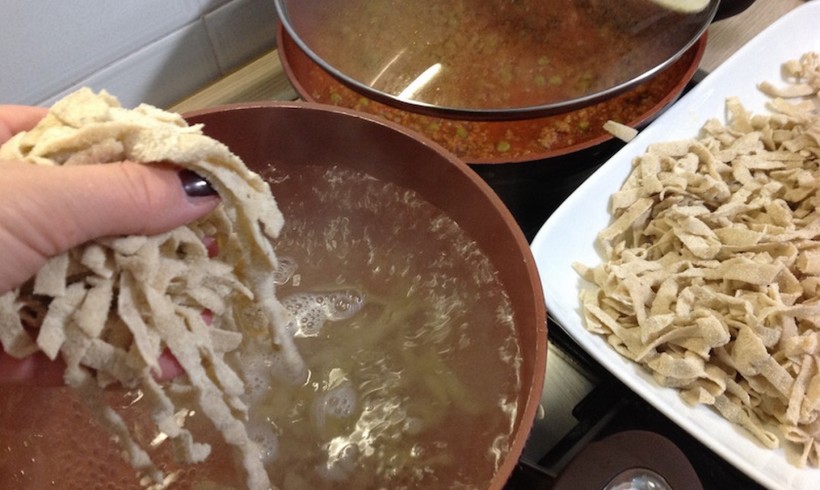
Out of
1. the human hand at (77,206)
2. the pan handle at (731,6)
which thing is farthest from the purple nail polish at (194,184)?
the pan handle at (731,6)

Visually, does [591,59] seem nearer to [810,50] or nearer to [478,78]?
[478,78]

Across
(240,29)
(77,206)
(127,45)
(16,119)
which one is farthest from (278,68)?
(77,206)

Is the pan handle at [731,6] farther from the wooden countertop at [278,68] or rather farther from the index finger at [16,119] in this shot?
the index finger at [16,119]

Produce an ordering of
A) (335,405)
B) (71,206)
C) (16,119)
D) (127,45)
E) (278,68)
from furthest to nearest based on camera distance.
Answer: (278,68) → (127,45) → (335,405) → (16,119) → (71,206)

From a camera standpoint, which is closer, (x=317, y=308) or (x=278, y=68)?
(x=317, y=308)

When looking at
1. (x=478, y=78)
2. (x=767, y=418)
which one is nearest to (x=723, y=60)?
(x=478, y=78)

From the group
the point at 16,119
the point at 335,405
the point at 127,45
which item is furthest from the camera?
the point at 127,45

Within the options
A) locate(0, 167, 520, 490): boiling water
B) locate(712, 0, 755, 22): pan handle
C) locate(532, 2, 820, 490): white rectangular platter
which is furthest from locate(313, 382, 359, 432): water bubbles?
locate(712, 0, 755, 22): pan handle

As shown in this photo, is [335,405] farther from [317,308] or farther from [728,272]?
[728,272]
